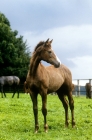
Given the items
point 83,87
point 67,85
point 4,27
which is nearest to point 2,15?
point 4,27

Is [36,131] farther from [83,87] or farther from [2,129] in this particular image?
[83,87]

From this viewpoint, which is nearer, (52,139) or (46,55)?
(52,139)

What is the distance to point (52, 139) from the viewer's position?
8.32 metres

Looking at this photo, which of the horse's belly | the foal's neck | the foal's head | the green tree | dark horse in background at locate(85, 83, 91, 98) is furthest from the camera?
the green tree

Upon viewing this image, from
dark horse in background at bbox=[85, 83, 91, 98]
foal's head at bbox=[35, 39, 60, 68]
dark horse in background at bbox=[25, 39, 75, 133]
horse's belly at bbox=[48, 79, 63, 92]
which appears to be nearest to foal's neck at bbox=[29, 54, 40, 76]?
dark horse in background at bbox=[25, 39, 75, 133]

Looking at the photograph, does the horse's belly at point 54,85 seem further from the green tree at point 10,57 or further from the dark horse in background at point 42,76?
the green tree at point 10,57

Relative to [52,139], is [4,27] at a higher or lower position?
higher

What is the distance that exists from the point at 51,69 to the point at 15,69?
124 ft

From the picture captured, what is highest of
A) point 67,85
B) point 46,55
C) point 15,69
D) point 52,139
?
point 15,69

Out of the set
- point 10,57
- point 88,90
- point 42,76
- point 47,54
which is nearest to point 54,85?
point 42,76

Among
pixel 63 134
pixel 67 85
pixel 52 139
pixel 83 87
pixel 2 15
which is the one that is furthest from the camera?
pixel 2 15

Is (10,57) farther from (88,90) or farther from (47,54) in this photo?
(47,54)

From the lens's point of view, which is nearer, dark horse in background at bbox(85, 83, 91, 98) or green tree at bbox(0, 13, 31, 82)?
dark horse in background at bbox(85, 83, 91, 98)

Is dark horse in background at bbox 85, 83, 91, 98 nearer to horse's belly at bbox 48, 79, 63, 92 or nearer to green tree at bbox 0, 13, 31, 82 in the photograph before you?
green tree at bbox 0, 13, 31, 82
